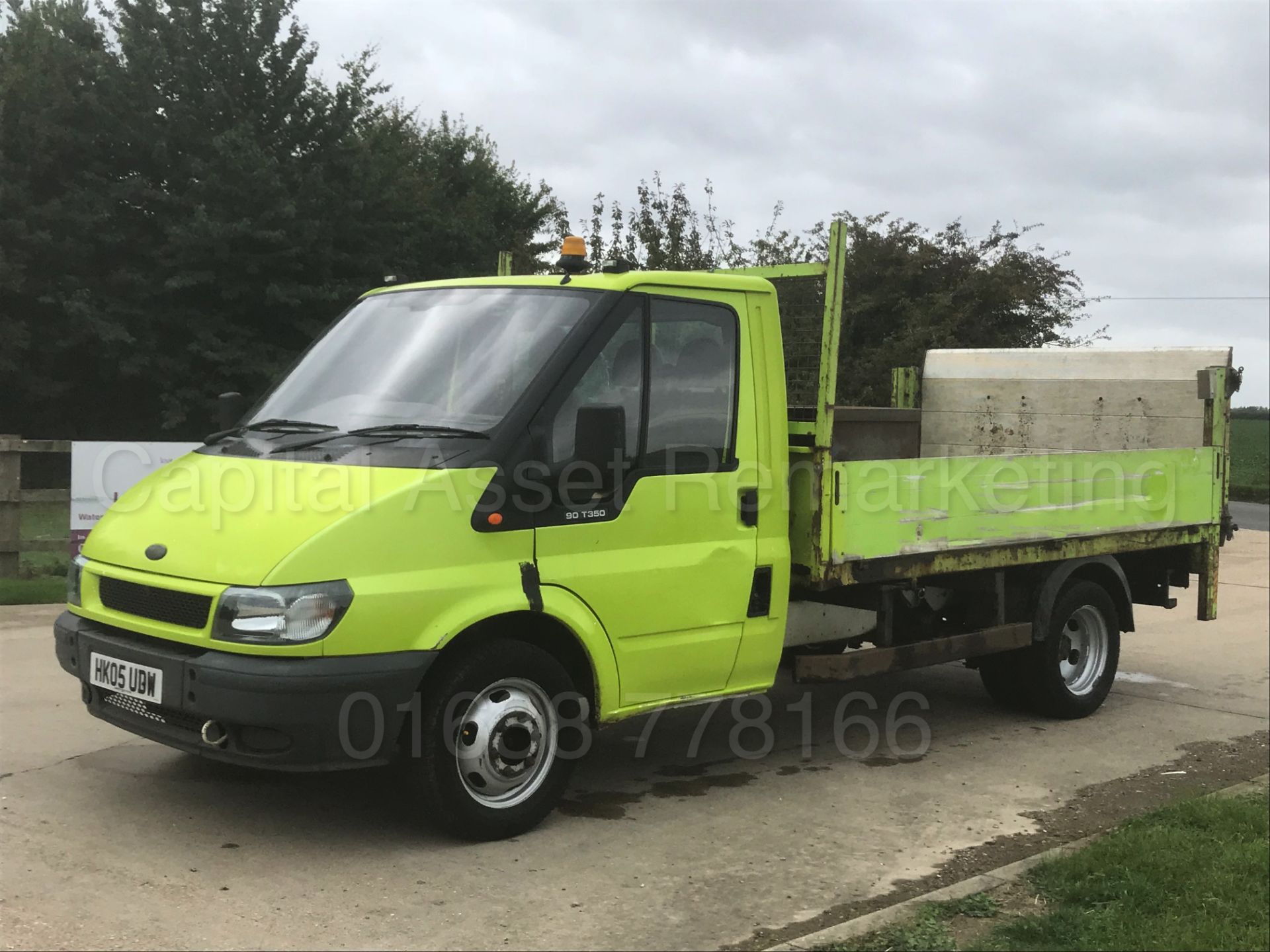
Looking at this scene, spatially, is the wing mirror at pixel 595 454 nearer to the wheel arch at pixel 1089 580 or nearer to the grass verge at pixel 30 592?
the wheel arch at pixel 1089 580

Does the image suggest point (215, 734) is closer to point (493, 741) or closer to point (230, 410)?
point (493, 741)

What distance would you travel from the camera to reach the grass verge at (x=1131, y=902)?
4488 millimetres

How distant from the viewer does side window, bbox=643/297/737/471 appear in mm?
5730

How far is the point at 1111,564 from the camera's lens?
8.13 metres

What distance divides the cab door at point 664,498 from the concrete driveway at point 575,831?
73cm

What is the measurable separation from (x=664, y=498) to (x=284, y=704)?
180 cm

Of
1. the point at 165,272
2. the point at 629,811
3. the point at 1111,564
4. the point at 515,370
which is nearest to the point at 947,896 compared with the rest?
the point at 629,811

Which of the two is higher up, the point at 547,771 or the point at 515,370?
the point at 515,370

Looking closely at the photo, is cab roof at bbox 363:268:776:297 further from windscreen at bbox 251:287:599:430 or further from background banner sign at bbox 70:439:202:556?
background banner sign at bbox 70:439:202:556

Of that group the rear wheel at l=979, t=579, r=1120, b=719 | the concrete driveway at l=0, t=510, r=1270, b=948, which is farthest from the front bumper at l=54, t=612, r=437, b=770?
the rear wheel at l=979, t=579, r=1120, b=719

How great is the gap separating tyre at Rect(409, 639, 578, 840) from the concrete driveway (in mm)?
147

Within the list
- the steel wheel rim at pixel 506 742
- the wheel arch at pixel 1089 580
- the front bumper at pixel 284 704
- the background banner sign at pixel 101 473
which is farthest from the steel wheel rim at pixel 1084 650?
the background banner sign at pixel 101 473

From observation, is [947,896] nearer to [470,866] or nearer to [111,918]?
[470,866]

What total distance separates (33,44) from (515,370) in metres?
28.3
